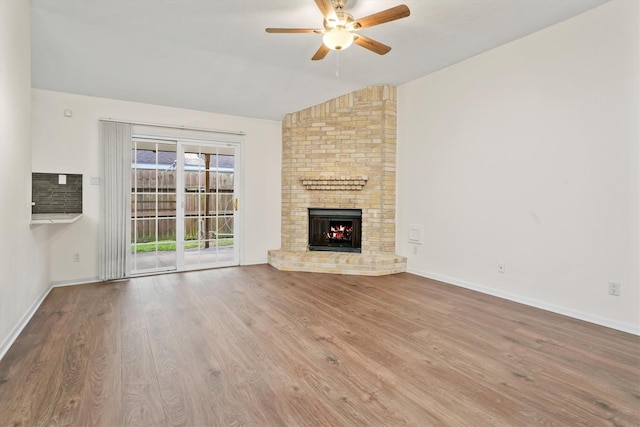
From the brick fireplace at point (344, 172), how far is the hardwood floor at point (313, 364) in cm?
155

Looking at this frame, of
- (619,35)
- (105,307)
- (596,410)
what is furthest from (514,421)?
(105,307)

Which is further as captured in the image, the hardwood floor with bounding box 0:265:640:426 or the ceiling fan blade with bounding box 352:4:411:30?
the ceiling fan blade with bounding box 352:4:411:30

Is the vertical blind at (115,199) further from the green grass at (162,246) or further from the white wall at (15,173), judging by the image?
the white wall at (15,173)

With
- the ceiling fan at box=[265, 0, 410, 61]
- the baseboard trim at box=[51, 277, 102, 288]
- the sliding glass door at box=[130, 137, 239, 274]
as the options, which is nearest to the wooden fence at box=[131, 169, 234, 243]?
the sliding glass door at box=[130, 137, 239, 274]

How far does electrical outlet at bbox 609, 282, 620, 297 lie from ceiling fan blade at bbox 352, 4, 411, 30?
9.67ft

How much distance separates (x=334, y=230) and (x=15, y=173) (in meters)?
4.07

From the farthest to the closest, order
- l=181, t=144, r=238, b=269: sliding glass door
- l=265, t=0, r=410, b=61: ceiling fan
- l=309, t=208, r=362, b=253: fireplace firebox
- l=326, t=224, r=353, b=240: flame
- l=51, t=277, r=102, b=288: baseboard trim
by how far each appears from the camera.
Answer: l=326, t=224, r=353, b=240: flame → l=309, t=208, r=362, b=253: fireplace firebox → l=181, t=144, r=238, b=269: sliding glass door → l=51, t=277, r=102, b=288: baseboard trim → l=265, t=0, r=410, b=61: ceiling fan

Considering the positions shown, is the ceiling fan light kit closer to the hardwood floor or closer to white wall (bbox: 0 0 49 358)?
white wall (bbox: 0 0 49 358)

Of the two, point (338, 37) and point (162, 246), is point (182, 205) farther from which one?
point (338, 37)

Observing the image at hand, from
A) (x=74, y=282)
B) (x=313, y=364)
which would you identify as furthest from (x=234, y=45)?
(x=74, y=282)

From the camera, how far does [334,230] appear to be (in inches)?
219

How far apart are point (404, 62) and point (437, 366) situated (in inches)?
142

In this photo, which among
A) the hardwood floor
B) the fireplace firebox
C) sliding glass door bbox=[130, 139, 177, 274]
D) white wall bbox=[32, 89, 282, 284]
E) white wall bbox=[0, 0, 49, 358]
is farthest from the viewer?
the fireplace firebox

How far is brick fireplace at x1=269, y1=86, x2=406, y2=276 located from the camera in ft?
16.8
